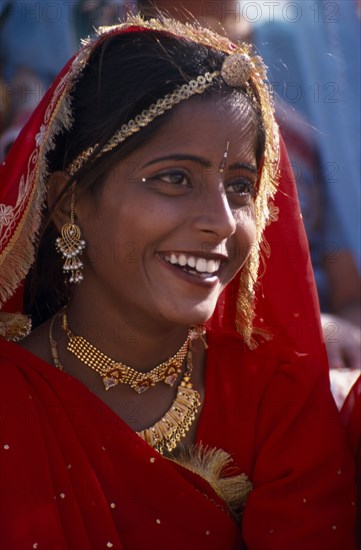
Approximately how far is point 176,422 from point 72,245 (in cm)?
48

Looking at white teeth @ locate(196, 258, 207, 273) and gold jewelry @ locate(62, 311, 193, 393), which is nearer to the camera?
white teeth @ locate(196, 258, 207, 273)

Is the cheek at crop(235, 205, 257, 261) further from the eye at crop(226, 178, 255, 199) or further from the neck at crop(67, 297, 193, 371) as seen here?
the neck at crop(67, 297, 193, 371)

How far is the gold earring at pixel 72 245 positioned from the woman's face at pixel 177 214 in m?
0.04

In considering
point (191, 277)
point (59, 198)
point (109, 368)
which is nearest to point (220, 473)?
point (109, 368)

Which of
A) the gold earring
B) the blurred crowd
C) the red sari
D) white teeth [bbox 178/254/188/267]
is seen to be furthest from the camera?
the blurred crowd

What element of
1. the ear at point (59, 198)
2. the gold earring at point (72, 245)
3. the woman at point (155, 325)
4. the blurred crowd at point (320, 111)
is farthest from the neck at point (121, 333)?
the blurred crowd at point (320, 111)

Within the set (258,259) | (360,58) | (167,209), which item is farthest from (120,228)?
(360,58)

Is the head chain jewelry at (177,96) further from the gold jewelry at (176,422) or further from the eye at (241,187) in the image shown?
the gold jewelry at (176,422)

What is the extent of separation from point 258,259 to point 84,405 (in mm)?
589

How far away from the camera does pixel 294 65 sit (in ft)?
12.0

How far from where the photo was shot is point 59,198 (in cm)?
195

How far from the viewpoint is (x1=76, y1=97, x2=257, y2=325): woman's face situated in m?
1.80

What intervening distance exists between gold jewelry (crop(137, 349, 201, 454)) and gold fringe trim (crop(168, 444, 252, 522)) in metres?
0.04

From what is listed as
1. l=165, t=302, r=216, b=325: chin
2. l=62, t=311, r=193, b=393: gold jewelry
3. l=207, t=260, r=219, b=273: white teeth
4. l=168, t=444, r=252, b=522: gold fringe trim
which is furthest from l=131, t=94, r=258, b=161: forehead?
l=168, t=444, r=252, b=522: gold fringe trim
